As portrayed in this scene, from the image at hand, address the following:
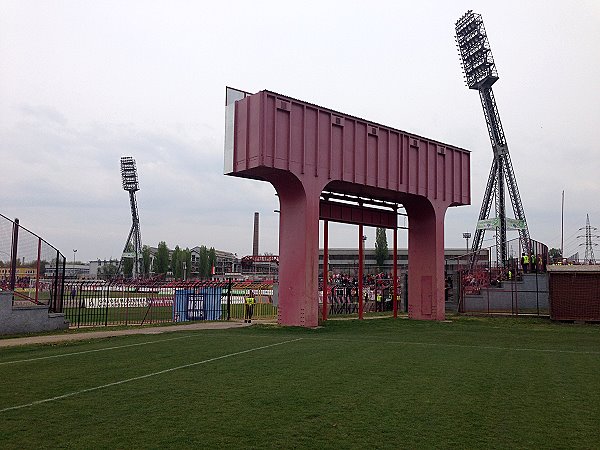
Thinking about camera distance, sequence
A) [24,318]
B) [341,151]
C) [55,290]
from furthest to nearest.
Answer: [341,151] < [55,290] < [24,318]

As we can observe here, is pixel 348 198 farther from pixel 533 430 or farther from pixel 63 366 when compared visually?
pixel 533 430

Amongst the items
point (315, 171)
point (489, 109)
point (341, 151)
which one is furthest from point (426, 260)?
point (489, 109)

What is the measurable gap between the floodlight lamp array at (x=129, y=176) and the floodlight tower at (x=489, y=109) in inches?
2622

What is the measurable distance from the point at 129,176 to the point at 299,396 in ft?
328

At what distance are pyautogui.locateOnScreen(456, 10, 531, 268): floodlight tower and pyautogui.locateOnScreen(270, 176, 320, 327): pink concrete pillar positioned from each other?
3423 cm

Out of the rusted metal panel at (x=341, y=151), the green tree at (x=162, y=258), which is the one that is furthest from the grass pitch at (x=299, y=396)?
the green tree at (x=162, y=258)

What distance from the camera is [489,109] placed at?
5291 cm

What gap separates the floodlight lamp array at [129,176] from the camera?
336ft

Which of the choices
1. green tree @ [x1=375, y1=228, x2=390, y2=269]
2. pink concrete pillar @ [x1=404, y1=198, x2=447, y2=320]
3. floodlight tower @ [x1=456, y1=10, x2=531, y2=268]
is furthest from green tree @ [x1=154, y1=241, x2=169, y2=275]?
pink concrete pillar @ [x1=404, y1=198, x2=447, y2=320]

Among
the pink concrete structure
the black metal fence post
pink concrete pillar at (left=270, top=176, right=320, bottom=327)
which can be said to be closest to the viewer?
the black metal fence post

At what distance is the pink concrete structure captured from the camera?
821 inches

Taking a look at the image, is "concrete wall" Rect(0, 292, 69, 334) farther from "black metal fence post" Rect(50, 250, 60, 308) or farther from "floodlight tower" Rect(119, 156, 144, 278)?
"floodlight tower" Rect(119, 156, 144, 278)

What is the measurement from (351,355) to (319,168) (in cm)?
1083

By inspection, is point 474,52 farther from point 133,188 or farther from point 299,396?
point 133,188
